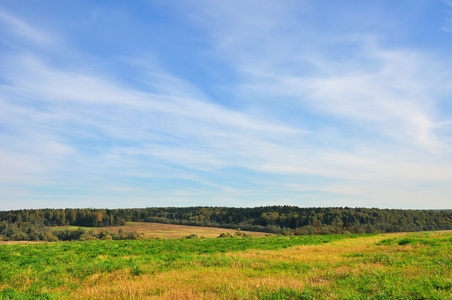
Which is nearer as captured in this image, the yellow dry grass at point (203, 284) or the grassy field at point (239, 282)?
the grassy field at point (239, 282)

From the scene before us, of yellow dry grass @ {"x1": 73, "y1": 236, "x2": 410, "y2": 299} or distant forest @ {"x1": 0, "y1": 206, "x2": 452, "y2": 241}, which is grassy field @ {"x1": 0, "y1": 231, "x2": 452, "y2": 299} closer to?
yellow dry grass @ {"x1": 73, "y1": 236, "x2": 410, "y2": 299}

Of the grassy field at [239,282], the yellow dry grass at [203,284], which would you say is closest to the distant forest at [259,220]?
the grassy field at [239,282]

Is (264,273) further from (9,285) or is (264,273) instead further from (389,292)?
(9,285)

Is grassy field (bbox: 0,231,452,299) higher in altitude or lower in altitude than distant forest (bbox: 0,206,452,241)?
higher

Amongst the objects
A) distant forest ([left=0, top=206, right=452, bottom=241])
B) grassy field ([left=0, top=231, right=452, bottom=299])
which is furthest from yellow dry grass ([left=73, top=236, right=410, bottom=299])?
distant forest ([left=0, top=206, right=452, bottom=241])

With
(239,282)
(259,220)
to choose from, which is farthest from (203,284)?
(259,220)

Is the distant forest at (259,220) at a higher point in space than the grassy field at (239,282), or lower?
lower

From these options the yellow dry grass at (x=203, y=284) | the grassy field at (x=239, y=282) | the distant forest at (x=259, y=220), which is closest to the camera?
the grassy field at (x=239, y=282)

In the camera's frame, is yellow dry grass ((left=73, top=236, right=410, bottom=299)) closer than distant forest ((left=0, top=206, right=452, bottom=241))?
Yes

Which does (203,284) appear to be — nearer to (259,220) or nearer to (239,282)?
(239,282)

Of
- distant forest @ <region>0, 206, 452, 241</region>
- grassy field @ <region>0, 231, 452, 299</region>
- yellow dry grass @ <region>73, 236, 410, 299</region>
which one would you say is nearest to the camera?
grassy field @ <region>0, 231, 452, 299</region>

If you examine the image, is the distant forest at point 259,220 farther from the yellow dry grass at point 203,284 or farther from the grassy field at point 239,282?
the yellow dry grass at point 203,284

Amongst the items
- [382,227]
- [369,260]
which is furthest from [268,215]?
[369,260]

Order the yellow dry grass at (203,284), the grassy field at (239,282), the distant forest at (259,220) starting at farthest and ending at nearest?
the distant forest at (259,220) → the yellow dry grass at (203,284) → the grassy field at (239,282)
